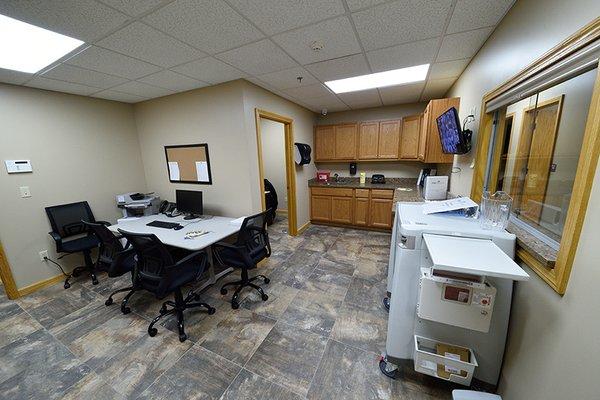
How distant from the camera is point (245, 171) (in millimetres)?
2840

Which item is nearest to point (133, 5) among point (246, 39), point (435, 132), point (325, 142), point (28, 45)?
point (246, 39)

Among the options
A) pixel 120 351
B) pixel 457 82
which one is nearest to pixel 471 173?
pixel 457 82

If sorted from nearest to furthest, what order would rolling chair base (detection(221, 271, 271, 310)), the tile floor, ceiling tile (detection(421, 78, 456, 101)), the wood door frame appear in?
the tile floor < rolling chair base (detection(221, 271, 271, 310)) < ceiling tile (detection(421, 78, 456, 101)) < the wood door frame

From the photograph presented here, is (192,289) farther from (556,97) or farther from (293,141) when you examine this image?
(556,97)

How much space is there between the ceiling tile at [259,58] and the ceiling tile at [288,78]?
0.13m

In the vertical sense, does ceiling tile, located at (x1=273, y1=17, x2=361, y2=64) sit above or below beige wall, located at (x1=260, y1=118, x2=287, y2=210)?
above

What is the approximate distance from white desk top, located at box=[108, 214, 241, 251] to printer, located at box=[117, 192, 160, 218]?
0.14m

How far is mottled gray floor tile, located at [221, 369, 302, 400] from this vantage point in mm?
1370

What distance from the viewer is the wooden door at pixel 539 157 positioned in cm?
147

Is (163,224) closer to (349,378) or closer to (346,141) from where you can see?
(349,378)

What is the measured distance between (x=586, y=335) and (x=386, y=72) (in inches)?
104

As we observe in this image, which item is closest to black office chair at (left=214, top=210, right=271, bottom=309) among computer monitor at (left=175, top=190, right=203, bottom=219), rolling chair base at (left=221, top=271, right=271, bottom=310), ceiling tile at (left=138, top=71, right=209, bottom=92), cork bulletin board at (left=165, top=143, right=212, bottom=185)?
rolling chair base at (left=221, top=271, right=271, bottom=310)

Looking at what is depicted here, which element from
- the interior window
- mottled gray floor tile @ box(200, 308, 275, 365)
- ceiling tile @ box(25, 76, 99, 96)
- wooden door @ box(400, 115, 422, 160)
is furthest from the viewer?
wooden door @ box(400, 115, 422, 160)

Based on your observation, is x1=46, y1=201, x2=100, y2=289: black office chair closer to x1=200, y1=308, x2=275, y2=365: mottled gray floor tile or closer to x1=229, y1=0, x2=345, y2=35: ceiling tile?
x1=200, y1=308, x2=275, y2=365: mottled gray floor tile
